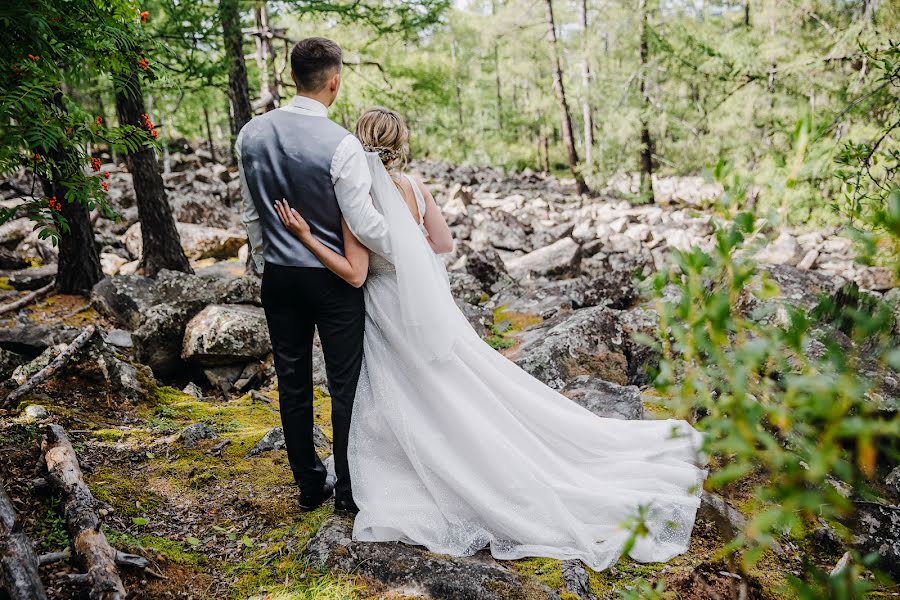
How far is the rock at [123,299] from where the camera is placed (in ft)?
23.6

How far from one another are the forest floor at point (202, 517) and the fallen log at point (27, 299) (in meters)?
3.46

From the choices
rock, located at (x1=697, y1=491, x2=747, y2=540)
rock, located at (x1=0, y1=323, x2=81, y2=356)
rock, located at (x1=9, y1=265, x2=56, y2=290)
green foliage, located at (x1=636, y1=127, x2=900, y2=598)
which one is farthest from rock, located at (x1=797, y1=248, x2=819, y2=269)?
rock, located at (x1=9, y1=265, x2=56, y2=290)

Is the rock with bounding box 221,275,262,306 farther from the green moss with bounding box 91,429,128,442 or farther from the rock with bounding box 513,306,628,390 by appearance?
the rock with bounding box 513,306,628,390

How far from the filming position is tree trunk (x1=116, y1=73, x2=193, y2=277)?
809 centimetres

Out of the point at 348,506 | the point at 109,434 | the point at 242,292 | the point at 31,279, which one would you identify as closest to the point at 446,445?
the point at 348,506

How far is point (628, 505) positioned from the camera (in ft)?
9.71

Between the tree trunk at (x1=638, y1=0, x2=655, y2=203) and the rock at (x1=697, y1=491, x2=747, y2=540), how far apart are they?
14.1 metres

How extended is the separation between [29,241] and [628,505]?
12.1 m

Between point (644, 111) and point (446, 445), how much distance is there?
15.2 m

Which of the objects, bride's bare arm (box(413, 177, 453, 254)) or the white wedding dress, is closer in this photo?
the white wedding dress

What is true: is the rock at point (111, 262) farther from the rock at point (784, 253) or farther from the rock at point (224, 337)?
the rock at point (784, 253)

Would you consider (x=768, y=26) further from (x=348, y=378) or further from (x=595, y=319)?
(x=348, y=378)

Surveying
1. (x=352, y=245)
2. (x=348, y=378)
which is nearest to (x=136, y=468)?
(x=348, y=378)

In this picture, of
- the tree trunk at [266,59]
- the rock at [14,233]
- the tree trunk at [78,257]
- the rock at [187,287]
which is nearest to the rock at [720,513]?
the rock at [187,287]
